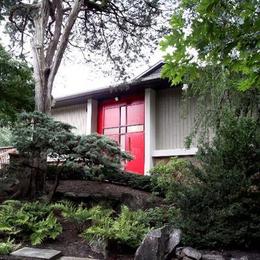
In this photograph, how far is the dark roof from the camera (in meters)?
12.7

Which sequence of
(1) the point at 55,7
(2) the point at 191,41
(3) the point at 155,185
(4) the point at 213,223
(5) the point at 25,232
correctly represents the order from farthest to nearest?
(1) the point at 55,7 < (3) the point at 155,185 < (5) the point at 25,232 < (4) the point at 213,223 < (2) the point at 191,41

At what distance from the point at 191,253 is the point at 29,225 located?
2854 mm

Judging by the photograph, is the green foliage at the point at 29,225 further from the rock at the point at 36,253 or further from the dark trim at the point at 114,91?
the dark trim at the point at 114,91

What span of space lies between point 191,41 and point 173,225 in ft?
10.2

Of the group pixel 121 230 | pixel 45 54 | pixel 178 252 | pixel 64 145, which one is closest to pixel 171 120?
pixel 45 54

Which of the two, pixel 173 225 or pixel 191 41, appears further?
pixel 173 225

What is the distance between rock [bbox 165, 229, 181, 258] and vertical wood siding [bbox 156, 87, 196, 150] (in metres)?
7.63

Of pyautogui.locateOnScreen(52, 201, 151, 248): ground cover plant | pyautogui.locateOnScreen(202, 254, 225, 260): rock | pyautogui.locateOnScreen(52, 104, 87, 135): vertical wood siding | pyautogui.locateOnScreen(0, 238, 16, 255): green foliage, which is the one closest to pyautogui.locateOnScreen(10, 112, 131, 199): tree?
pyautogui.locateOnScreen(52, 201, 151, 248): ground cover plant

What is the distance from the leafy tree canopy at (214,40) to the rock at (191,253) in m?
2.47

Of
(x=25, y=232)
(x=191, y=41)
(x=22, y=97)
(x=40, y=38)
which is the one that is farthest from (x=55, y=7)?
(x=191, y=41)

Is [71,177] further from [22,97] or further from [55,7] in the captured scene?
[55,7]

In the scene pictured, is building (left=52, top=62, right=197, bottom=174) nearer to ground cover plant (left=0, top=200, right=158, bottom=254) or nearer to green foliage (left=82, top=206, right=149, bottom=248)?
ground cover plant (left=0, top=200, right=158, bottom=254)

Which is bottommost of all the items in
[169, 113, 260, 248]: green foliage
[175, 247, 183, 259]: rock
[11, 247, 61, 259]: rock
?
[11, 247, 61, 259]: rock

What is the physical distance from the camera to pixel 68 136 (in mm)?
7414
